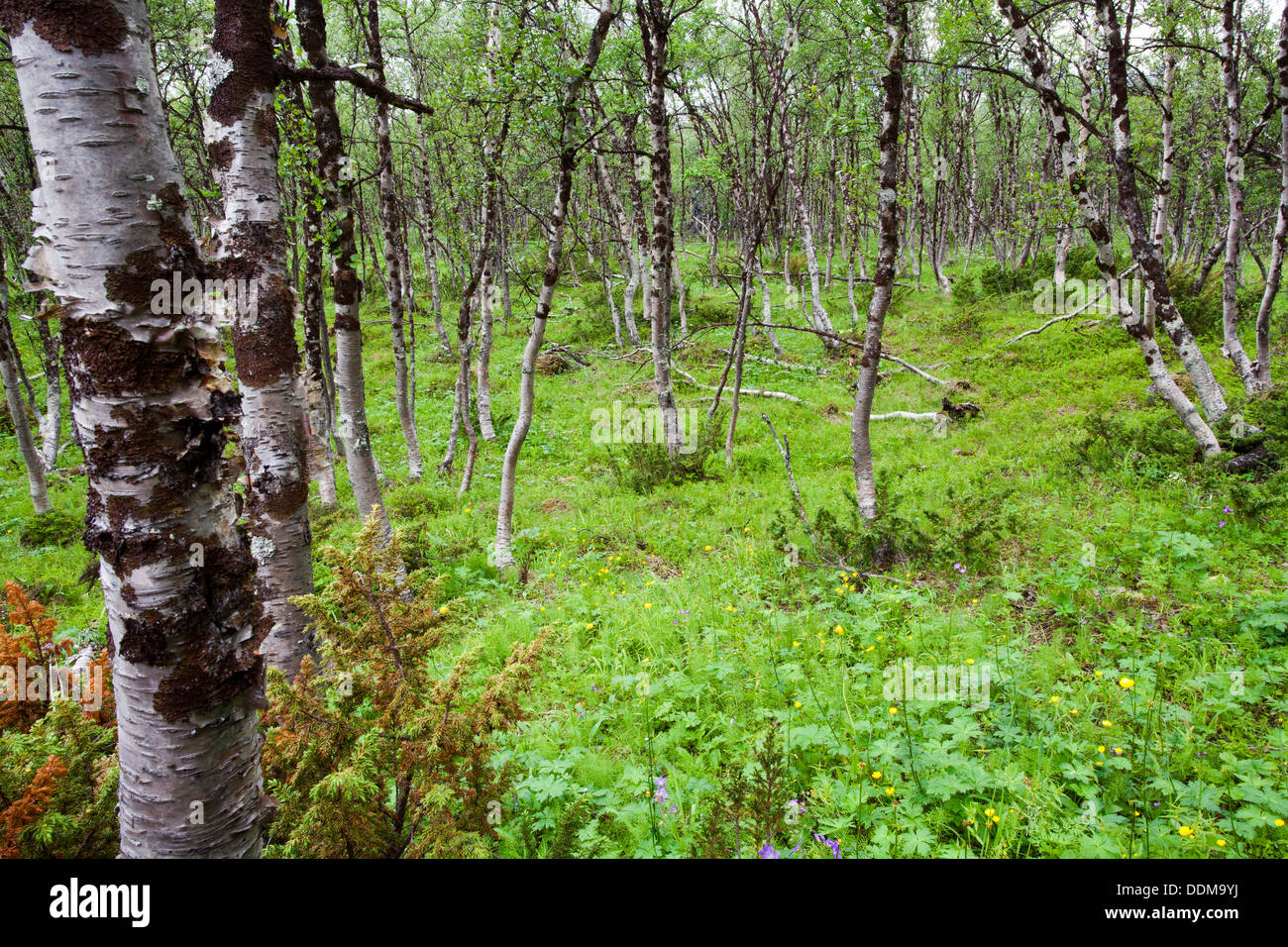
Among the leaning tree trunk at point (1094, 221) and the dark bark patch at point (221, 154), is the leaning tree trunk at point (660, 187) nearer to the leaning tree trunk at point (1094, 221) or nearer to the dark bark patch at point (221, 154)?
the leaning tree trunk at point (1094, 221)

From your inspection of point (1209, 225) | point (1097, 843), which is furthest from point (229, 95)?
point (1209, 225)

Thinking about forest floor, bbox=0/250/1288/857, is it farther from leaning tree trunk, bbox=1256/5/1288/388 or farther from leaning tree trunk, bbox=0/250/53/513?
leaning tree trunk, bbox=1256/5/1288/388

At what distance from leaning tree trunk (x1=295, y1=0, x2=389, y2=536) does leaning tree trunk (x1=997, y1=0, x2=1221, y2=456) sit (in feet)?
24.8

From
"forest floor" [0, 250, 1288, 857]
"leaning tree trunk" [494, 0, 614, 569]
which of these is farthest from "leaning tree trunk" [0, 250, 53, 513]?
"leaning tree trunk" [494, 0, 614, 569]

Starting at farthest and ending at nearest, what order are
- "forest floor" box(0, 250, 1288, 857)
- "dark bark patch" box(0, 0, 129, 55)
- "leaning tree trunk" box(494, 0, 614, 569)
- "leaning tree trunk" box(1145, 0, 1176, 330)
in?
"leaning tree trunk" box(1145, 0, 1176, 330)
"leaning tree trunk" box(494, 0, 614, 569)
"forest floor" box(0, 250, 1288, 857)
"dark bark patch" box(0, 0, 129, 55)

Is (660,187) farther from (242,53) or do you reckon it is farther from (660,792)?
(660,792)

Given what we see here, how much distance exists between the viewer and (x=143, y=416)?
69.8 inches

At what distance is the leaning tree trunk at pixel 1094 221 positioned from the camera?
7121mm

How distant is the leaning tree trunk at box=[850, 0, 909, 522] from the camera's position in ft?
19.5

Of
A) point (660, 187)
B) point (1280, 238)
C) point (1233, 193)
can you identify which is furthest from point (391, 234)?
point (1280, 238)

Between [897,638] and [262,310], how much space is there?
16.8 ft

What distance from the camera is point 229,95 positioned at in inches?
113
